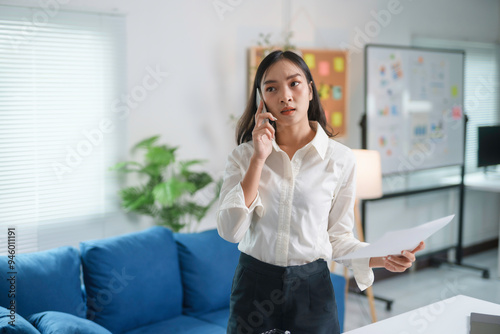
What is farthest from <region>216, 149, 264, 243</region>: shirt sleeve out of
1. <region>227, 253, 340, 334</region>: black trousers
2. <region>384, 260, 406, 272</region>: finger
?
<region>384, 260, 406, 272</region>: finger

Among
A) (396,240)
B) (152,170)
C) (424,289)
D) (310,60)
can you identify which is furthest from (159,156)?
(424,289)

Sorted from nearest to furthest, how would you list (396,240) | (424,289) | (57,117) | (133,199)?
(396,240), (57,117), (133,199), (424,289)

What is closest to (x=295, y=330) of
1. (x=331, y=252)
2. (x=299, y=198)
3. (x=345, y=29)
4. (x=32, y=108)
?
(x=331, y=252)

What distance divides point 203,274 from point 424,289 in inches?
101

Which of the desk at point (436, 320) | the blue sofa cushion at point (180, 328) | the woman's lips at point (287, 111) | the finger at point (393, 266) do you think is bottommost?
the blue sofa cushion at point (180, 328)

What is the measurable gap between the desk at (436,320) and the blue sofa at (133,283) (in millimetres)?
1095

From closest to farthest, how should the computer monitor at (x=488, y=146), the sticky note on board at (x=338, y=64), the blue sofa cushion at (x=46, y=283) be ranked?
the blue sofa cushion at (x=46, y=283)
the sticky note on board at (x=338, y=64)
the computer monitor at (x=488, y=146)

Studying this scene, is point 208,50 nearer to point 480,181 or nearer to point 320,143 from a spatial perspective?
point 320,143

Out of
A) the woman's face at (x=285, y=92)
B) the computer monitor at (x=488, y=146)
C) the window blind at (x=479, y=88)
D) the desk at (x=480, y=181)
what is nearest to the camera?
the woman's face at (x=285, y=92)

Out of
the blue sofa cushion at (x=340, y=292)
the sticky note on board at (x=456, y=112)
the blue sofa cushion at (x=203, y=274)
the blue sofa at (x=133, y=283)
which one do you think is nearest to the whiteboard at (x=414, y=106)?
the sticky note on board at (x=456, y=112)

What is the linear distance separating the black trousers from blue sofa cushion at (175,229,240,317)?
4.64 ft

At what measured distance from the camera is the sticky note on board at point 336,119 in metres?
4.55

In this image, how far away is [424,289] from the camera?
4.83 metres

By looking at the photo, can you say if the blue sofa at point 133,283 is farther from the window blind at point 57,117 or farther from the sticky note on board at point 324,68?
the sticky note on board at point 324,68
